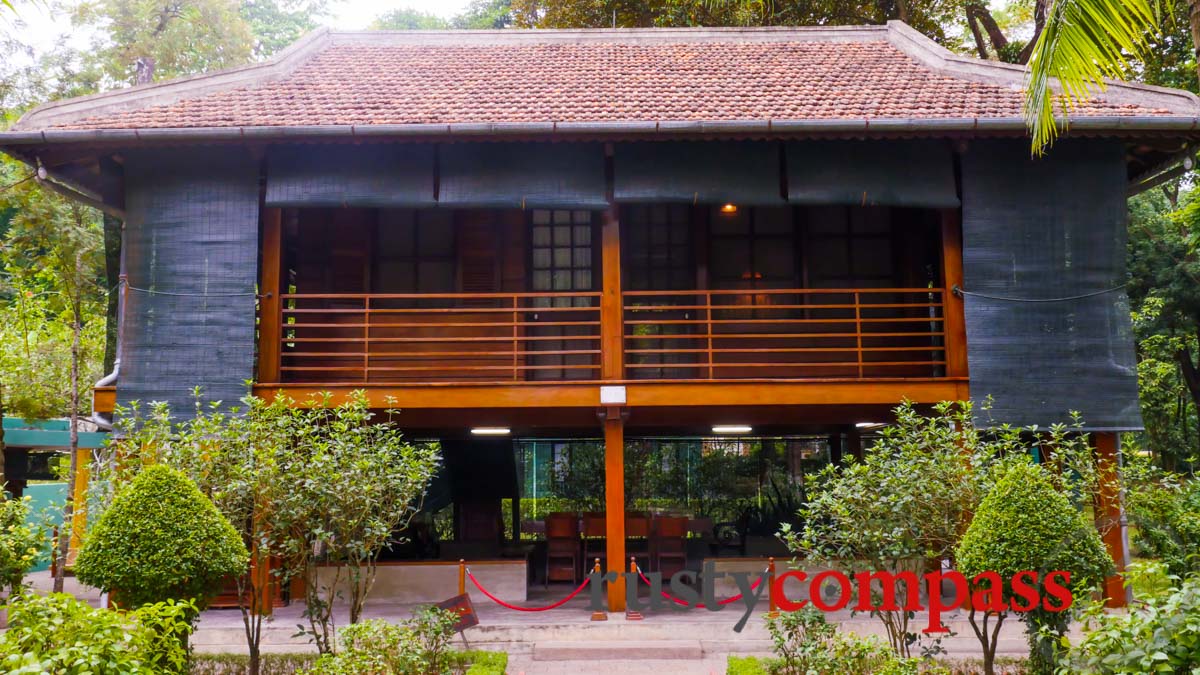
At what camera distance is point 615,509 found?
10.8m

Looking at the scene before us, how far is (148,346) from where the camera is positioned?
10.7 meters

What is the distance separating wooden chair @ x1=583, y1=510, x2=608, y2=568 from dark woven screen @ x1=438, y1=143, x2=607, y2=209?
14.8 feet

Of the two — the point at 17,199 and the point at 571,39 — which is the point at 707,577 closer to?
the point at 571,39

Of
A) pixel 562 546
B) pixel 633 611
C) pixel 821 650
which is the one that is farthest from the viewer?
pixel 562 546

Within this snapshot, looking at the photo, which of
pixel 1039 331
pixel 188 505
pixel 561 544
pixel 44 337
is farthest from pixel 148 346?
pixel 44 337

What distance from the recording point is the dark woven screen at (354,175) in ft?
35.9

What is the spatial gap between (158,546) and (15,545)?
112 cm

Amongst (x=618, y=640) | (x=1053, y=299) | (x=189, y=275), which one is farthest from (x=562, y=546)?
(x=1053, y=299)

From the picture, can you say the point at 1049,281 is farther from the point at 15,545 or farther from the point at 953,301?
the point at 15,545

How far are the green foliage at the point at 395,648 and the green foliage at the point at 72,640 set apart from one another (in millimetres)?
1514

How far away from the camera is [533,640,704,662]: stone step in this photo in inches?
382

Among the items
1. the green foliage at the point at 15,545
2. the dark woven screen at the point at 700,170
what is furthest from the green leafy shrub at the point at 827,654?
the green foliage at the point at 15,545

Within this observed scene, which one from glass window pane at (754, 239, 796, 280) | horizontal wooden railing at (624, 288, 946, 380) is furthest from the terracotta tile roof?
horizontal wooden railing at (624, 288, 946, 380)

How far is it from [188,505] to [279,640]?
352 centimetres
